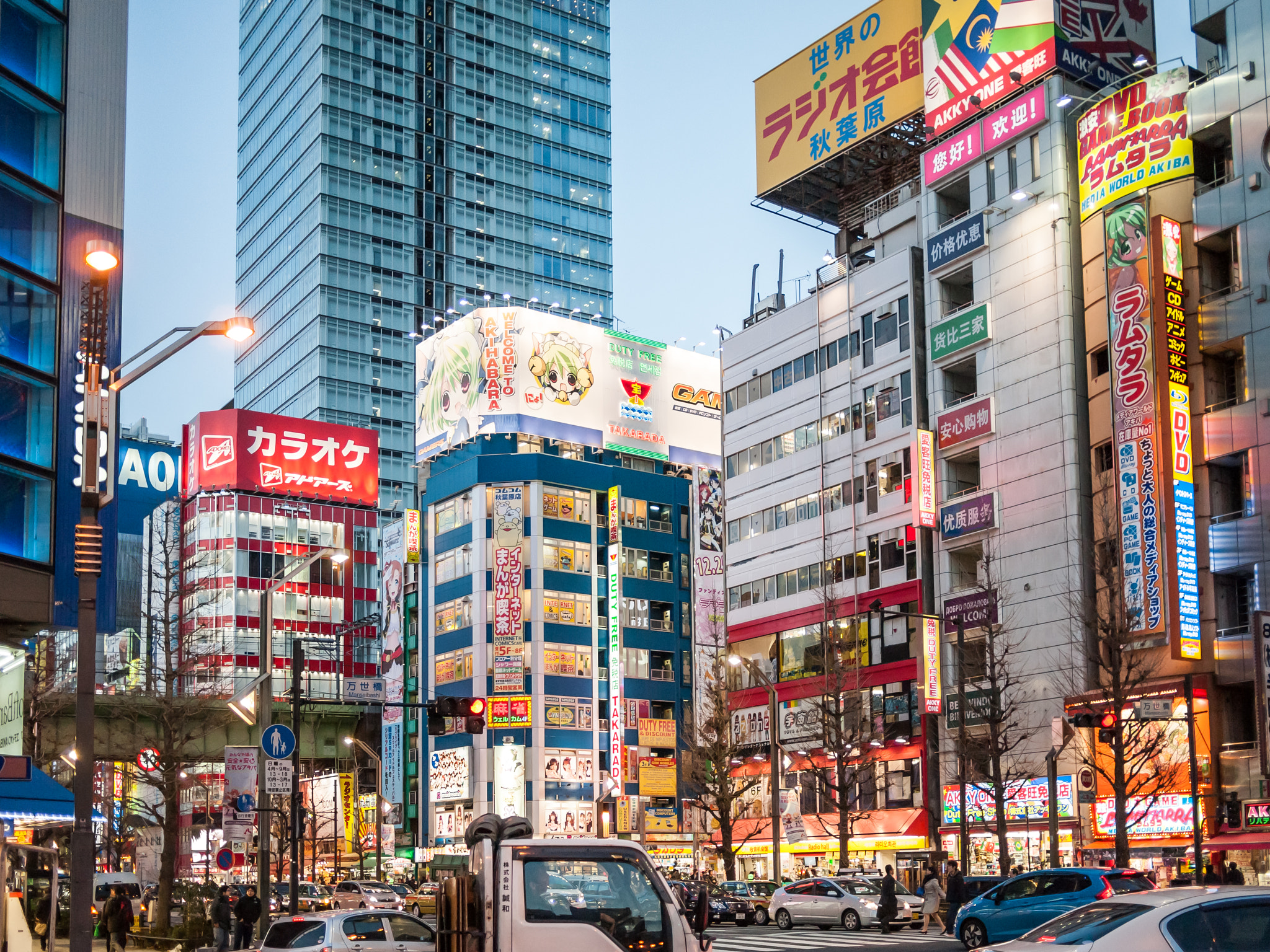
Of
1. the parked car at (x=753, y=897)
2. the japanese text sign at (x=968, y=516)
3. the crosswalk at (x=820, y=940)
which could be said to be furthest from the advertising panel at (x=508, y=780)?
the crosswalk at (x=820, y=940)

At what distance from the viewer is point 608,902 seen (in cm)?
1398

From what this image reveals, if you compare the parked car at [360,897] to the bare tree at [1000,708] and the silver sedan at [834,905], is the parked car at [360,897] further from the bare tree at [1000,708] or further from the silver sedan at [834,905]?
the bare tree at [1000,708]

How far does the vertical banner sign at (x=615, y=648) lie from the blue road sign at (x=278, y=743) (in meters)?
61.8

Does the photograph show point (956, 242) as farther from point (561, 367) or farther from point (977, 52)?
point (561, 367)

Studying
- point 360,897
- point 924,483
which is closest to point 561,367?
point 924,483

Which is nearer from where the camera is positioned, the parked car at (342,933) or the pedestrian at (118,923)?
the parked car at (342,933)

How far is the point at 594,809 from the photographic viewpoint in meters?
90.1

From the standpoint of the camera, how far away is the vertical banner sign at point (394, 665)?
98.4 m

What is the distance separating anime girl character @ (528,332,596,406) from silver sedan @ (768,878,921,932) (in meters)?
56.5

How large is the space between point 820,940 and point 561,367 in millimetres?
65754

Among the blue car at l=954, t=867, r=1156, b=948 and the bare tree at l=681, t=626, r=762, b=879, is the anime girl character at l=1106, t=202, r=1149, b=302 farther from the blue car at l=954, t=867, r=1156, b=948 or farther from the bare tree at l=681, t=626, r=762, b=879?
the bare tree at l=681, t=626, r=762, b=879

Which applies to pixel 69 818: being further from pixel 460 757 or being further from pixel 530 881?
pixel 460 757

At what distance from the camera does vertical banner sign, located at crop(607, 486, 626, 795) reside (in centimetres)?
8956

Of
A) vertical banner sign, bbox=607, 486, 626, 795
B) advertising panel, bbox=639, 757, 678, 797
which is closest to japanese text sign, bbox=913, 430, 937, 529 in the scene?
vertical banner sign, bbox=607, 486, 626, 795
